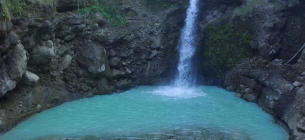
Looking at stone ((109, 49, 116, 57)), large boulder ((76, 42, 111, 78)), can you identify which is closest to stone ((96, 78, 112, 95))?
large boulder ((76, 42, 111, 78))

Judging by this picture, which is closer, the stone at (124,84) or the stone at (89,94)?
the stone at (89,94)

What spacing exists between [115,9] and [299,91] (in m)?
10.9

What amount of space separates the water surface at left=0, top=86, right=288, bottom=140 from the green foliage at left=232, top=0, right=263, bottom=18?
18.3ft

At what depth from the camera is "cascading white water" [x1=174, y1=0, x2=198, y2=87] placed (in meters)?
17.6

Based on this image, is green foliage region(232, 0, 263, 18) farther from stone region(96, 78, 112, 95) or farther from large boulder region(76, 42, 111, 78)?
stone region(96, 78, 112, 95)

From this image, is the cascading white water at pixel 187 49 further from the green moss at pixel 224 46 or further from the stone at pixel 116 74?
the stone at pixel 116 74

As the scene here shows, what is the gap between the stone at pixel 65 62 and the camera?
1399cm

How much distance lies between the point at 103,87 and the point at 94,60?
4.94ft

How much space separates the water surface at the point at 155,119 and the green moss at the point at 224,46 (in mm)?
2822

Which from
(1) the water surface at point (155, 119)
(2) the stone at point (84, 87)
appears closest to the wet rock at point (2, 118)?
(1) the water surface at point (155, 119)

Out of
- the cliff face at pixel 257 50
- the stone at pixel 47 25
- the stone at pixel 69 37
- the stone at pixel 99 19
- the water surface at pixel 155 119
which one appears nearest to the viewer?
the water surface at pixel 155 119

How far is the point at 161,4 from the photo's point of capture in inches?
731

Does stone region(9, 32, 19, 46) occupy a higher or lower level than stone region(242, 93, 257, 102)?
higher

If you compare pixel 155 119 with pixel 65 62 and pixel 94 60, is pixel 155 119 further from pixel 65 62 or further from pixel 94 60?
pixel 65 62
